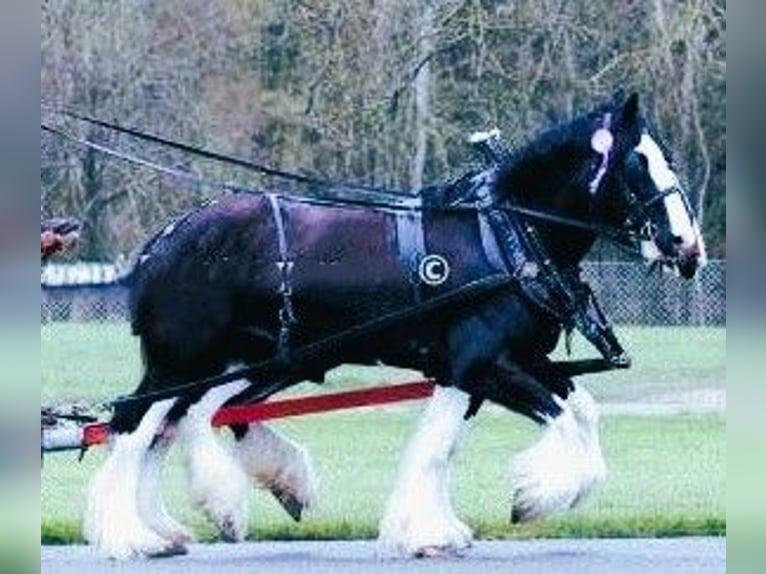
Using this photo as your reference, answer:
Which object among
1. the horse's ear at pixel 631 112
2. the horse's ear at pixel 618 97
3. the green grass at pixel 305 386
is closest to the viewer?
the horse's ear at pixel 631 112

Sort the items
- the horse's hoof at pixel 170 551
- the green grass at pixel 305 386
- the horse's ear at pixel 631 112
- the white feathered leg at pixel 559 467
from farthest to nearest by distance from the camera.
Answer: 1. the green grass at pixel 305 386
2. the horse's hoof at pixel 170 551
3. the white feathered leg at pixel 559 467
4. the horse's ear at pixel 631 112

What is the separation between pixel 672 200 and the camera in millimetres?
5801

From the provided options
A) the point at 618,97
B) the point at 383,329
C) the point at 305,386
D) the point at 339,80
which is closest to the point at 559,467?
the point at 383,329

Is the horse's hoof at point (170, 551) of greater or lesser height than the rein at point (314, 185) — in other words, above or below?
below

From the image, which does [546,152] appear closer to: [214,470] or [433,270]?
[433,270]

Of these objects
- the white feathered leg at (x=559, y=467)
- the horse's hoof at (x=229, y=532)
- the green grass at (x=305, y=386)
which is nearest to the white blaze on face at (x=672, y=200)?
the green grass at (x=305, y=386)

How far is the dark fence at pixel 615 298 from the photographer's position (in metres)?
6.25

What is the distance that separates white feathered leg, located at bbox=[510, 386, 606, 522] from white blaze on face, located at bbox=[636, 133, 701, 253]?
65 centimetres

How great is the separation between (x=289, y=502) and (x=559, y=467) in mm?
952

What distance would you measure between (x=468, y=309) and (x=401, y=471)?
0.53 metres

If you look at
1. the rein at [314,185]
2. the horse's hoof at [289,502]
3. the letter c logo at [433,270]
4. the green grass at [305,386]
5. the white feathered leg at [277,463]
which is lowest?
the horse's hoof at [289,502]

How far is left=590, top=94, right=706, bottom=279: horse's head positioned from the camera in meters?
5.81

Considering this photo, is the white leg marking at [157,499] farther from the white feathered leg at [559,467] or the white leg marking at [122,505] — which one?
the white feathered leg at [559,467]
